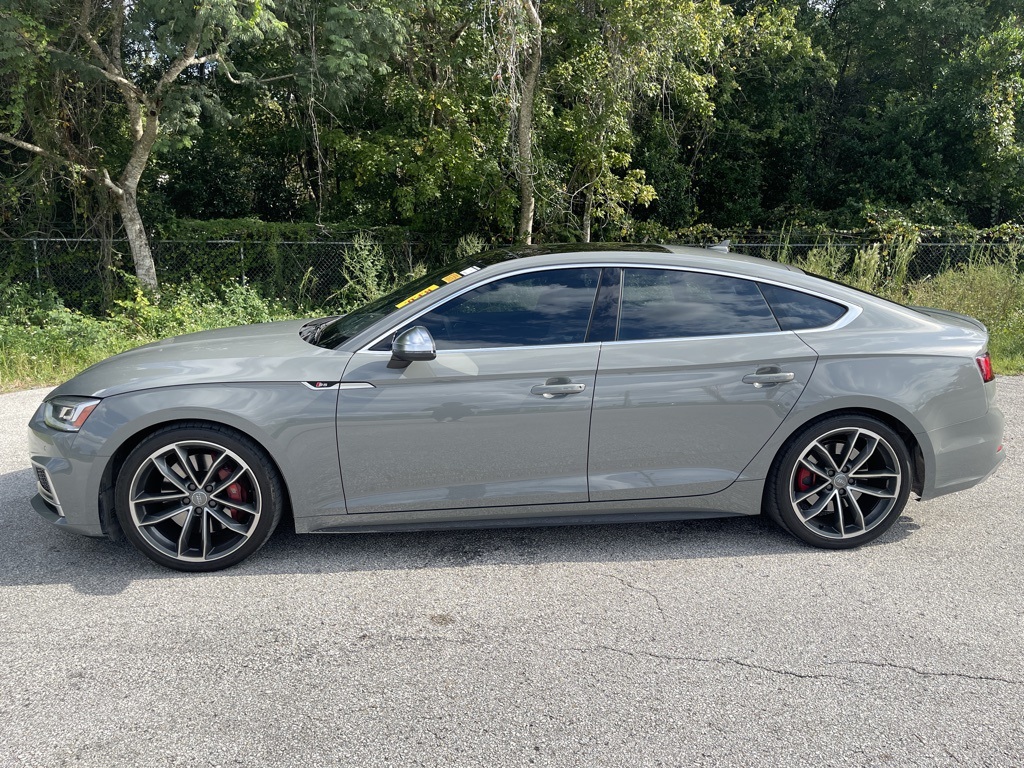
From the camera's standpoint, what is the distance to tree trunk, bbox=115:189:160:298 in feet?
41.2

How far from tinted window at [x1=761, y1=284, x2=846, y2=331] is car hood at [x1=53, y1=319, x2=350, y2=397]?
2259 millimetres

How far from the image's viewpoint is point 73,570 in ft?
13.3

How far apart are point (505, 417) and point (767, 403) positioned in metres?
1.34

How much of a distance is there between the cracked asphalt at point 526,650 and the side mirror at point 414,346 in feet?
3.55

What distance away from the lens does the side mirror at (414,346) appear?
384 cm

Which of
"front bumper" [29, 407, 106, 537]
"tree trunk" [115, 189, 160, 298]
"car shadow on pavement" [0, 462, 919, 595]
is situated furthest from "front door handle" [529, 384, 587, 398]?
"tree trunk" [115, 189, 160, 298]

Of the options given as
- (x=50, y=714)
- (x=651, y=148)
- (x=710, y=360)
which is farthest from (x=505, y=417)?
(x=651, y=148)

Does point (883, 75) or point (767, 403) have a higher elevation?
point (883, 75)

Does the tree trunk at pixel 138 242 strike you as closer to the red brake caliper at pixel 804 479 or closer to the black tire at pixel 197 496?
the black tire at pixel 197 496

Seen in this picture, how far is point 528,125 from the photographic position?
12.7 meters

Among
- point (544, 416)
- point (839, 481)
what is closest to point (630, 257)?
point (544, 416)

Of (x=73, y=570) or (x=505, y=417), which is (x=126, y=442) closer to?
(x=73, y=570)

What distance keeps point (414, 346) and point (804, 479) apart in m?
2.16

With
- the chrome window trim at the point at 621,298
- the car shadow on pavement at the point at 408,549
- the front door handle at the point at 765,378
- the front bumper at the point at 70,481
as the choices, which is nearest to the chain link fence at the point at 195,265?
the car shadow on pavement at the point at 408,549
